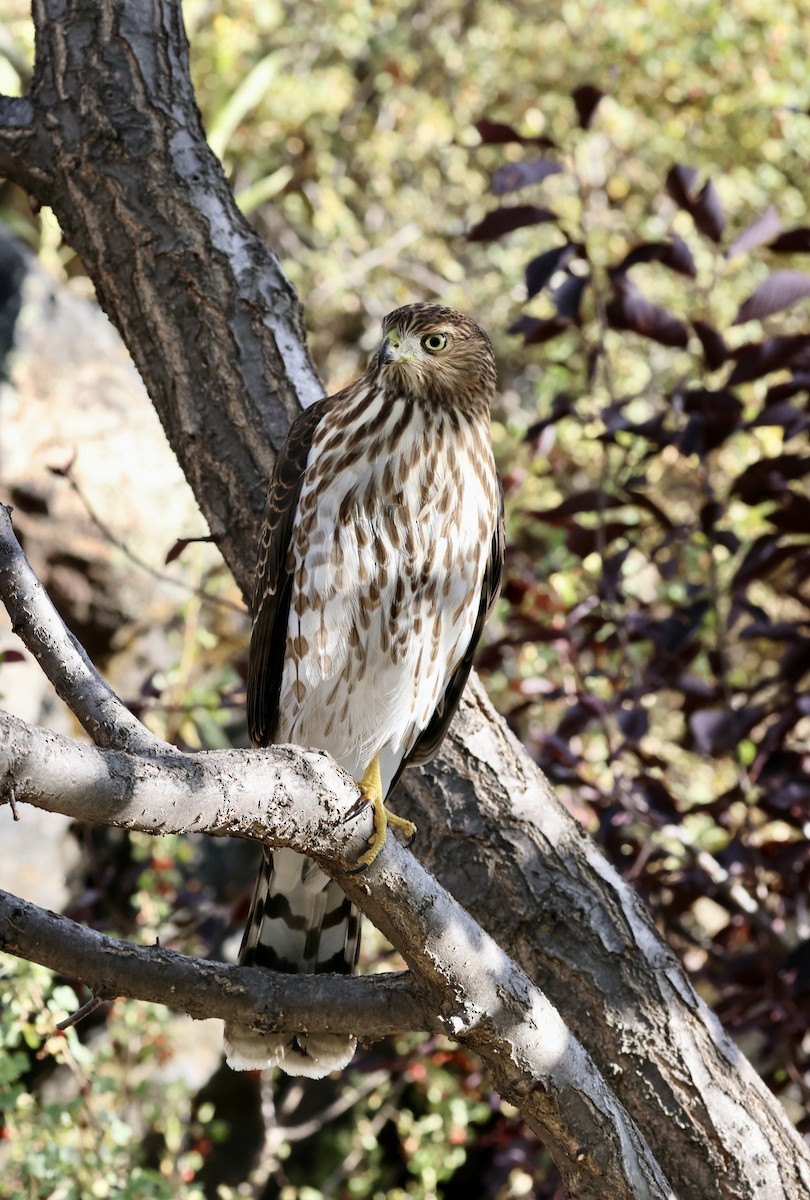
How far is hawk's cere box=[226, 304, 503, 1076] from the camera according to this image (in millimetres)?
2521

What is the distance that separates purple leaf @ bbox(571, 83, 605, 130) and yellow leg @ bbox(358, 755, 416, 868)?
1.64 metres

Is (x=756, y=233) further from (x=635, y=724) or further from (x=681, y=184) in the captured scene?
(x=635, y=724)

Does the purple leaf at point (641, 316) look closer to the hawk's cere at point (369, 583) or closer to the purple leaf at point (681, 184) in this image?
the purple leaf at point (681, 184)

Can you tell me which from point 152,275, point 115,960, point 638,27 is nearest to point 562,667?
point 152,275

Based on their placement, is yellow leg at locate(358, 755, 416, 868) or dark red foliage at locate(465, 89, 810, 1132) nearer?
yellow leg at locate(358, 755, 416, 868)

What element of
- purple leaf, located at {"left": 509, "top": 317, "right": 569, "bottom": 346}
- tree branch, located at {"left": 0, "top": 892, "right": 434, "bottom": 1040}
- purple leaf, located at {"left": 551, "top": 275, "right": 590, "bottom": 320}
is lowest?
tree branch, located at {"left": 0, "top": 892, "right": 434, "bottom": 1040}

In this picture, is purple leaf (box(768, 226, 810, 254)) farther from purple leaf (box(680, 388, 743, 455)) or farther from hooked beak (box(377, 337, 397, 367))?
hooked beak (box(377, 337, 397, 367))

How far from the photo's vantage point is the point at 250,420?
8.94ft

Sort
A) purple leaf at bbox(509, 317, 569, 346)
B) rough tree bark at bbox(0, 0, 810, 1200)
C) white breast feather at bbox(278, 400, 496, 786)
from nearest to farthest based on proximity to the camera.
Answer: rough tree bark at bbox(0, 0, 810, 1200) < white breast feather at bbox(278, 400, 496, 786) < purple leaf at bbox(509, 317, 569, 346)

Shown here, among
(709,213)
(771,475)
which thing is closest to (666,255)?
(709,213)

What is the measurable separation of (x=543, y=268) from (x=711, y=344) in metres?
0.43

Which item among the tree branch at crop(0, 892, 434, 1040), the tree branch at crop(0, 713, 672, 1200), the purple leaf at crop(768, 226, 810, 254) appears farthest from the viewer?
the purple leaf at crop(768, 226, 810, 254)

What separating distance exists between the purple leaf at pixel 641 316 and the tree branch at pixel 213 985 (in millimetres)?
1623

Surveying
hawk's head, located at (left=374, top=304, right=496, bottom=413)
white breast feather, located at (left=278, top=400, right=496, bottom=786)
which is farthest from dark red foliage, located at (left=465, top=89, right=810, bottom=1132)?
white breast feather, located at (left=278, top=400, right=496, bottom=786)
